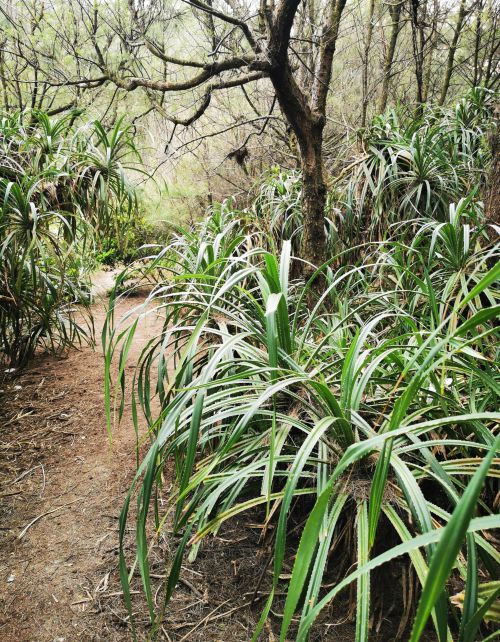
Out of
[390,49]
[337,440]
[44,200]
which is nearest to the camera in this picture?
[337,440]

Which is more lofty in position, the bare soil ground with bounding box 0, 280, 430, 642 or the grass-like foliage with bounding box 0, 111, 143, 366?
the grass-like foliage with bounding box 0, 111, 143, 366

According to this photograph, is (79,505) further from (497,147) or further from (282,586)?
(497,147)

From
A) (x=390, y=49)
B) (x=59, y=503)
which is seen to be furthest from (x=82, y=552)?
(x=390, y=49)

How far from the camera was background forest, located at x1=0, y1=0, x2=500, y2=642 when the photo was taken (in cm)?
75

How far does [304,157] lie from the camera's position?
2.18m

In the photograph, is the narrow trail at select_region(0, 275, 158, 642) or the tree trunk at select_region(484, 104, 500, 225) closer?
the narrow trail at select_region(0, 275, 158, 642)

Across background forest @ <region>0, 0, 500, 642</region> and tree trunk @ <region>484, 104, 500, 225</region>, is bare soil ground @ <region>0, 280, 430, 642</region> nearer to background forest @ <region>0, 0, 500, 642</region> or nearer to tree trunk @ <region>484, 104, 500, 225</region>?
background forest @ <region>0, 0, 500, 642</region>

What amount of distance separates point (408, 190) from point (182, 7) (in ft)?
7.67

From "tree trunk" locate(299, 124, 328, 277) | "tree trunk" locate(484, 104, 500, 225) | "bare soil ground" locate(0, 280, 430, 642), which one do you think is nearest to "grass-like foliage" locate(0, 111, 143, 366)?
"bare soil ground" locate(0, 280, 430, 642)

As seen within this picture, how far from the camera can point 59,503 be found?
4.60 feet

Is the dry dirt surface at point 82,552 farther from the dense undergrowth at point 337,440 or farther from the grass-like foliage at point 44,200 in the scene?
the grass-like foliage at point 44,200

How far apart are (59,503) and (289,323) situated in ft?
3.22

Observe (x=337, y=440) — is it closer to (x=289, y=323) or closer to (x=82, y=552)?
(x=289, y=323)

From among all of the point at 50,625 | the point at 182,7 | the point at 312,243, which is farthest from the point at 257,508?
the point at 182,7
